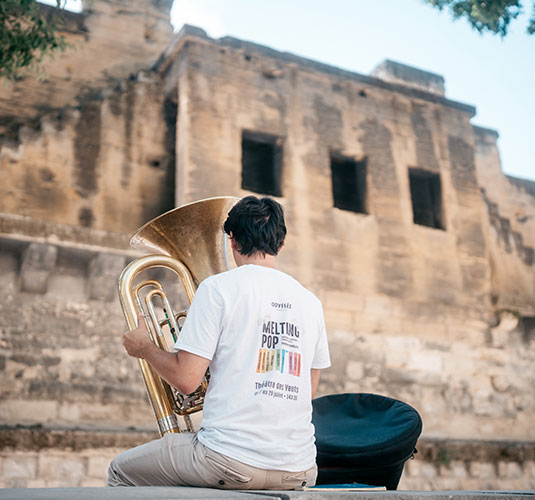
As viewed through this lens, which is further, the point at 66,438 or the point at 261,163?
the point at 261,163

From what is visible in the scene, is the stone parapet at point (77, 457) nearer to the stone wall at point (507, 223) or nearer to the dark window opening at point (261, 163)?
the stone wall at point (507, 223)

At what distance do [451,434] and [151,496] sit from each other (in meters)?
7.99

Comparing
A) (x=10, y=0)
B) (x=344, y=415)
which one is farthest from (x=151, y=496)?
(x=10, y=0)

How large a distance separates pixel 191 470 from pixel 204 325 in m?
0.51

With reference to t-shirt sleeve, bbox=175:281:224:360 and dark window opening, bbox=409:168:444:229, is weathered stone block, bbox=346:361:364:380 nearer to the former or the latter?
dark window opening, bbox=409:168:444:229

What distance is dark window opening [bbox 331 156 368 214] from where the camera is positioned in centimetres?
980

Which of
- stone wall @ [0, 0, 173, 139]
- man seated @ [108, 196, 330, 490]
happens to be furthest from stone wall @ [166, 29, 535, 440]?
man seated @ [108, 196, 330, 490]

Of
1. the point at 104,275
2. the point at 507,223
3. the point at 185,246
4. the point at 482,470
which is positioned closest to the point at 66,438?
the point at 104,275

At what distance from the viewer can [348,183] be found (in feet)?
33.0

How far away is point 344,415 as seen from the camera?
3.66 m

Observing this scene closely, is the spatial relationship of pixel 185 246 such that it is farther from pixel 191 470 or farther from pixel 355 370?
pixel 355 370

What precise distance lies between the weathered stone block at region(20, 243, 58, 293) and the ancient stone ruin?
0.07ft

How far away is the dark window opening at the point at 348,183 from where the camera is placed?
32.1 feet

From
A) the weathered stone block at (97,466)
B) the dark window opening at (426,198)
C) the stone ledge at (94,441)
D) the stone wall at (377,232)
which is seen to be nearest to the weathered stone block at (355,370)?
the stone wall at (377,232)
